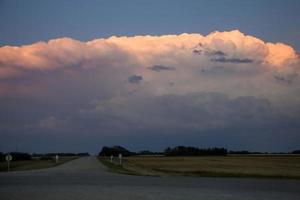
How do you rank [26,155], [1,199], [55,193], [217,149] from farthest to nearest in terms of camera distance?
[217,149] → [26,155] → [55,193] → [1,199]

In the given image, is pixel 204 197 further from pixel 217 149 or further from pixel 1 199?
pixel 217 149

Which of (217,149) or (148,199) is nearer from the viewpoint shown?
(148,199)

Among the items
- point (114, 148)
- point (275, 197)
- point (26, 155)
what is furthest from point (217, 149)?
point (275, 197)

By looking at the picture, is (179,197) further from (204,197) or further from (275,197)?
(275,197)

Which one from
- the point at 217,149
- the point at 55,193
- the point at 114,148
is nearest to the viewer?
the point at 55,193

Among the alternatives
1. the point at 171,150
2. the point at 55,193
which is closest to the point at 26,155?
the point at 171,150

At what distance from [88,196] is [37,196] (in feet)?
6.18

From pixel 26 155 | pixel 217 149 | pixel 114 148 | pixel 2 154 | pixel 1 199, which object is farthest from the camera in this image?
pixel 114 148

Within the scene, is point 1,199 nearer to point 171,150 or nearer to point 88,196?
point 88,196

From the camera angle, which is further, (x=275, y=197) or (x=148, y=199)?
(x=275, y=197)

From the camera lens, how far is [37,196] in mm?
20266

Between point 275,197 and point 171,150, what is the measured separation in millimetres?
163252

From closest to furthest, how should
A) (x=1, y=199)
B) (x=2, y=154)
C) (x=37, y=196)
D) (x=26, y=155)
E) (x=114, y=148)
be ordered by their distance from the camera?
(x=1, y=199), (x=37, y=196), (x=2, y=154), (x=26, y=155), (x=114, y=148)

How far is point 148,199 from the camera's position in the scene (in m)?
19.4
